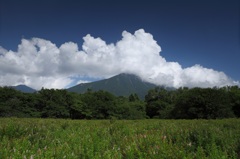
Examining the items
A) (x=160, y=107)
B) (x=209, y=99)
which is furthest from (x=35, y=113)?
(x=160, y=107)

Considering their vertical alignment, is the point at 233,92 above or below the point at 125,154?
above

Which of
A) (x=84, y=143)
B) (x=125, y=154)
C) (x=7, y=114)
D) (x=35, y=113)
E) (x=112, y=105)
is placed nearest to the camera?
(x=125, y=154)

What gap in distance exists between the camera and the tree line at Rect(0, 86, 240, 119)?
60188mm

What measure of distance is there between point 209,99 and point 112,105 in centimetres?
3428

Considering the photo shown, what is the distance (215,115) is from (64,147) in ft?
201

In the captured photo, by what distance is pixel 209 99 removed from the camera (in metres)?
60.2

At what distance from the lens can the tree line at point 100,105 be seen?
2370 inches

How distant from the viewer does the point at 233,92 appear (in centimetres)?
7350

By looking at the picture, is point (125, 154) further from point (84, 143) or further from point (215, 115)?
point (215, 115)

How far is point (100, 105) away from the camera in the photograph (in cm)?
7794

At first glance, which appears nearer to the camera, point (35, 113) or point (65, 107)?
point (35, 113)

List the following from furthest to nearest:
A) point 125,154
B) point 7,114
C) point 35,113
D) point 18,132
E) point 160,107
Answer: point 160,107, point 35,113, point 7,114, point 18,132, point 125,154

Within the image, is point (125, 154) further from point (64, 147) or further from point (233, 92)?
point (233, 92)

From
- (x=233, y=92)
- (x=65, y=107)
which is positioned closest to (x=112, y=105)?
(x=65, y=107)
